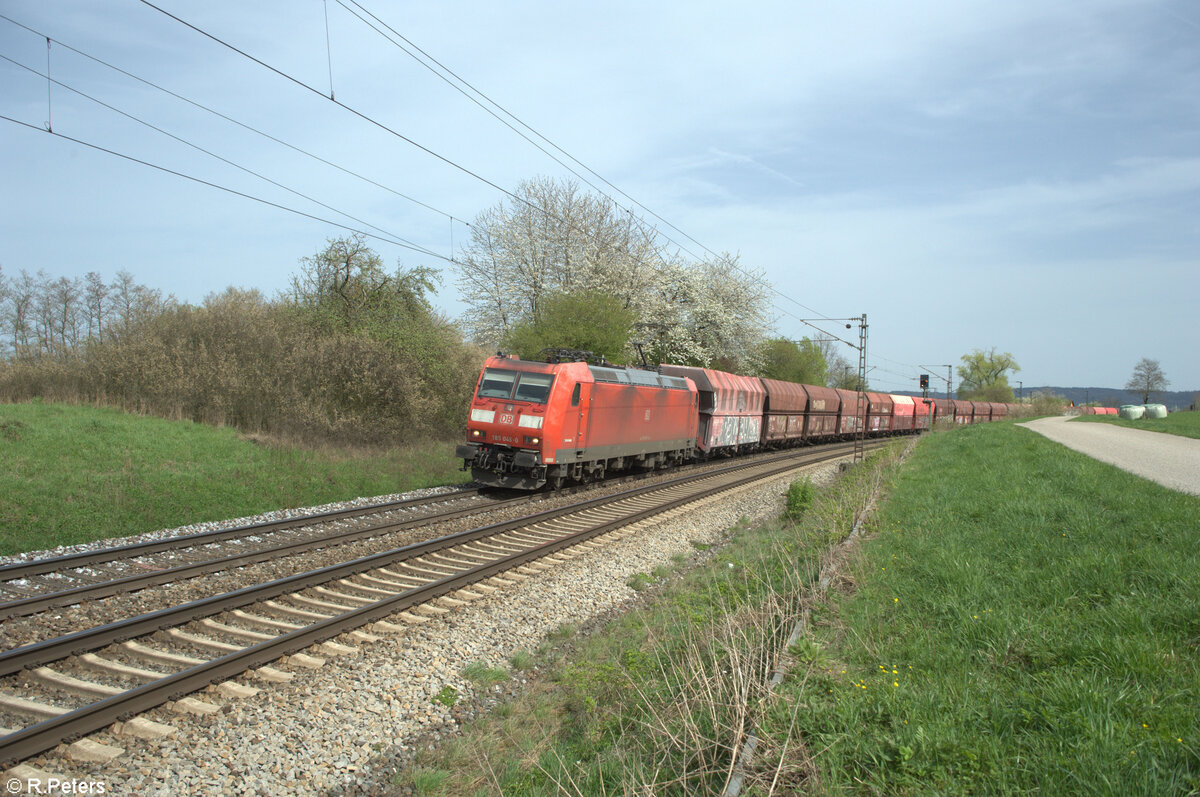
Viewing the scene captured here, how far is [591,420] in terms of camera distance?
1557 cm

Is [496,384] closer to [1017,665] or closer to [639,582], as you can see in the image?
[639,582]

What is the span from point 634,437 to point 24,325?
30.9 metres

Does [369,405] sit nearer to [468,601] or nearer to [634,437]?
[634,437]

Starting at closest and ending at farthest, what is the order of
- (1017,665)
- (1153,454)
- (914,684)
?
(914,684), (1017,665), (1153,454)

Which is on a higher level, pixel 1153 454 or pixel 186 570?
pixel 1153 454

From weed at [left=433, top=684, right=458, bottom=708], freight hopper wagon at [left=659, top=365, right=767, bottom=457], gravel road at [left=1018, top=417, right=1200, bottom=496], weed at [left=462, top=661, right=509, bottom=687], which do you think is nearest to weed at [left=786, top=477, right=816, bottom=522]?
gravel road at [left=1018, top=417, right=1200, bottom=496]

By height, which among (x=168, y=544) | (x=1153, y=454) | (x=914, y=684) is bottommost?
(x=168, y=544)

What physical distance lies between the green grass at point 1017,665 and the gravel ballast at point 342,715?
273 centimetres

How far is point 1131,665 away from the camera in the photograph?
13.4 feet

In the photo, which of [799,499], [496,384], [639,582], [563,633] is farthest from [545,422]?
[563,633]

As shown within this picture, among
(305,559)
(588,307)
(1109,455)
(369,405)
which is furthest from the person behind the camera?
(588,307)

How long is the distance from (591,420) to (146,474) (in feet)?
28.5

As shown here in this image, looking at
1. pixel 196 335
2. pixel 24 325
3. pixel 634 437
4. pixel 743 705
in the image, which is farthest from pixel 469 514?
pixel 24 325

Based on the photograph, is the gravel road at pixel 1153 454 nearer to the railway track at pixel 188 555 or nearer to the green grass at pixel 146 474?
the railway track at pixel 188 555
